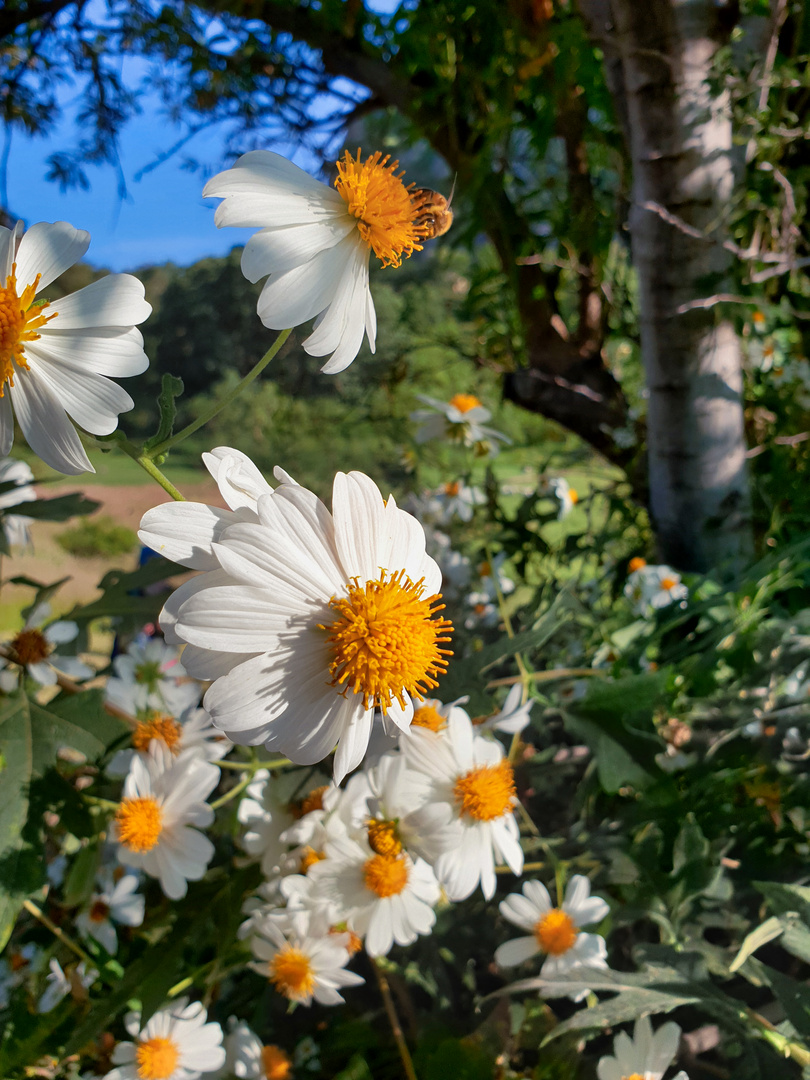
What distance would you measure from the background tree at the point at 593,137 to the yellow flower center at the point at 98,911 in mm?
473

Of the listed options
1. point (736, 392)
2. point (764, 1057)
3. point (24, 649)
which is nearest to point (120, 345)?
point (24, 649)

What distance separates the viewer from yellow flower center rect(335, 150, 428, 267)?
0.22m

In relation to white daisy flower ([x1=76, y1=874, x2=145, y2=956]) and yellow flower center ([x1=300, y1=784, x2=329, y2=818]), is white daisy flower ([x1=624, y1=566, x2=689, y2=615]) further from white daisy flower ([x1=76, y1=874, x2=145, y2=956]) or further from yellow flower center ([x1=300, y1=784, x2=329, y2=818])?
white daisy flower ([x1=76, y1=874, x2=145, y2=956])

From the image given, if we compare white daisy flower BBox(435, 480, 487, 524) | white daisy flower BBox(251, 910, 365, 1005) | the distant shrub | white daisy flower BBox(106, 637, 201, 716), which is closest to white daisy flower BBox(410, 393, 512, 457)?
white daisy flower BBox(435, 480, 487, 524)

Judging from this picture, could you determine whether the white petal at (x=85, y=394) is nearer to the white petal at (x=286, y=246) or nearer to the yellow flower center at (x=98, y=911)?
the white petal at (x=286, y=246)

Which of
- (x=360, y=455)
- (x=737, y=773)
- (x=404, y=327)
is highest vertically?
(x=404, y=327)

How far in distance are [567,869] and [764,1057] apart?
0.13 metres

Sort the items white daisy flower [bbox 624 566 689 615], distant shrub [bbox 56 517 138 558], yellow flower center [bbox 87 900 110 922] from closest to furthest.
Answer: yellow flower center [bbox 87 900 110 922] < white daisy flower [bbox 624 566 689 615] < distant shrub [bbox 56 517 138 558]

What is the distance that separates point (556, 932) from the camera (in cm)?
34

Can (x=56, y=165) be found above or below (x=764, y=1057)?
above

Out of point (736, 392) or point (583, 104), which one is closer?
point (736, 392)

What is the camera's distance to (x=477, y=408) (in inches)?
23.0

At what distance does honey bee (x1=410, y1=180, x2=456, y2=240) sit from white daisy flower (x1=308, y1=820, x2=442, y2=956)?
239 mm

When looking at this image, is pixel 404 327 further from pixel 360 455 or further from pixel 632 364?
pixel 632 364
